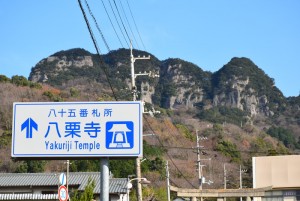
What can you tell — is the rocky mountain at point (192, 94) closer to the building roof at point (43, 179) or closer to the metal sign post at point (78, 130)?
the building roof at point (43, 179)

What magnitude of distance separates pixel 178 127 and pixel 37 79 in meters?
64.1

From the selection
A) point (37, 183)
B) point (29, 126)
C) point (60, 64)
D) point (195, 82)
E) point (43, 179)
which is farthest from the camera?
point (195, 82)

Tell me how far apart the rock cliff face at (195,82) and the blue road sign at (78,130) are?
135 metres

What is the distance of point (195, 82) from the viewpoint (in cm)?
15962

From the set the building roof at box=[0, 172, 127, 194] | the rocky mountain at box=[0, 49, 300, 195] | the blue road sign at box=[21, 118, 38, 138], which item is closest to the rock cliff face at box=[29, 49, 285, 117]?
the rocky mountain at box=[0, 49, 300, 195]

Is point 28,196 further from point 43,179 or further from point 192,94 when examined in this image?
point 192,94

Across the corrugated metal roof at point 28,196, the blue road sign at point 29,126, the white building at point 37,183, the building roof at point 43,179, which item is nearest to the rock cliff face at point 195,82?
the building roof at point 43,179

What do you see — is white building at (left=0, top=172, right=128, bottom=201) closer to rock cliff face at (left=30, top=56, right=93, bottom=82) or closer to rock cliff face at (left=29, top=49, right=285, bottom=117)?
rock cliff face at (left=30, top=56, right=93, bottom=82)

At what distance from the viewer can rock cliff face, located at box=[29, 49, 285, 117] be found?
150m

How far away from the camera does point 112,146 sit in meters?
9.82

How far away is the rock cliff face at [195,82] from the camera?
150 meters

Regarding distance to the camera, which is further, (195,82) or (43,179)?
(195,82)

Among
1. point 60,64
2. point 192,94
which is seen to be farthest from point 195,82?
point 60,64

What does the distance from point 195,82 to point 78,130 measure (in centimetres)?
15048
